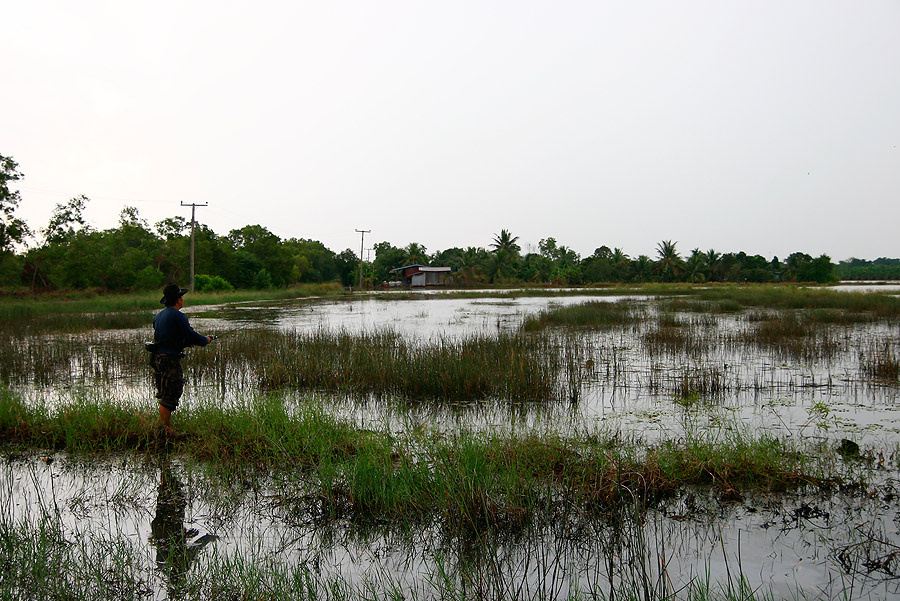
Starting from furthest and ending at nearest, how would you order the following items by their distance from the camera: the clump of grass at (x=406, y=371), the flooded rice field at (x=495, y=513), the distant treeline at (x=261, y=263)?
the distant treeline at (x=261, y=263) → the clump of grass at (x=406, y=371) → the flooded rice field at (x=495, y=513)

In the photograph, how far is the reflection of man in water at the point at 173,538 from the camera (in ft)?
10.2

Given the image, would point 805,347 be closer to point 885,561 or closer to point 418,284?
point 885,561

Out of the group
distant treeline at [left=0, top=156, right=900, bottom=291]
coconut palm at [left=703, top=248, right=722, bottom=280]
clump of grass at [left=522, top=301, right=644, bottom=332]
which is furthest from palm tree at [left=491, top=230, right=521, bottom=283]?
clump of grass at [left=522, top=301, right=644, bottom=332]

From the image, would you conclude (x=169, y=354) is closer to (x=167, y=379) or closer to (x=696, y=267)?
(x=167, y=379)

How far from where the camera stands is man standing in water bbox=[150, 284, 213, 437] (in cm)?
550

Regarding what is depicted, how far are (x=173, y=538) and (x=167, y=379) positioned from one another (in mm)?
2341

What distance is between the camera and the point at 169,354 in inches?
220

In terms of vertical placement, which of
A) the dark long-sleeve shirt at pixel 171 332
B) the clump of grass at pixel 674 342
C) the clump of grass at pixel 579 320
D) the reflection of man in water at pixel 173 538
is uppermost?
the dark long-sleeve shirt at pixel 171 332

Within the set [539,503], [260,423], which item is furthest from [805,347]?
[260,423]

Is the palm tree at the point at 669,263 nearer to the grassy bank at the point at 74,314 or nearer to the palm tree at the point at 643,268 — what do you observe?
the palm tree at the point at 643,268

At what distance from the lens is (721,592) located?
2891 mm

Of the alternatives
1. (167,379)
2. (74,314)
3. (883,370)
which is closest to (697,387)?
(883,370)

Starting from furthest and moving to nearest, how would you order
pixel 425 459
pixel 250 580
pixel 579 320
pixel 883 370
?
pixel 579 320 < pixel 883 370 < pixel 425 459 < pixel 250 580

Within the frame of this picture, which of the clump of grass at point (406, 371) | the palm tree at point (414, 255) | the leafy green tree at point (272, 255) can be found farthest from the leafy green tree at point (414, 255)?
the clump of grass at point (406, 371)
